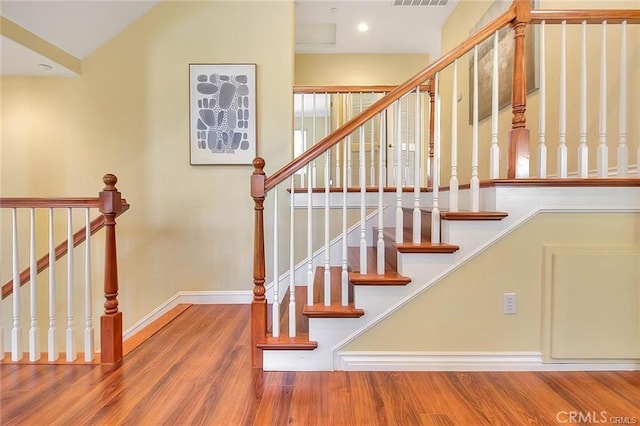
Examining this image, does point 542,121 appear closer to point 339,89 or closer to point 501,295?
point 501,295

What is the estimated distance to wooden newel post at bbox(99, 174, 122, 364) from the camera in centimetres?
188

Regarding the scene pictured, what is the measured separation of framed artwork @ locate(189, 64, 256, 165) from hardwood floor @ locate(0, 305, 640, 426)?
1877 mm

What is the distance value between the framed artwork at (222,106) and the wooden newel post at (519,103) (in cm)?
209

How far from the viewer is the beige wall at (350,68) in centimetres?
502

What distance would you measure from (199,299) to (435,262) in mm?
2244

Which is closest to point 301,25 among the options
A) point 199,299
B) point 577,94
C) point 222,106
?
point 222,106

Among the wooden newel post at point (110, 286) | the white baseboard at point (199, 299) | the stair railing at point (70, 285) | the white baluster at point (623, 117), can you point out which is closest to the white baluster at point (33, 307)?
the stair railing at point (70, 285)

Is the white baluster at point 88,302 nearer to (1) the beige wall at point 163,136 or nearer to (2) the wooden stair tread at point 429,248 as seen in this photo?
(1) the beige wall at point 163,136

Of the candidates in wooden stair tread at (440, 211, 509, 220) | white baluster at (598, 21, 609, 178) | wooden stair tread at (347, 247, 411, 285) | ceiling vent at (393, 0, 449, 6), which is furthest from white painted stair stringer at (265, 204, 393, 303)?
ceiling vent at (393, 0, 449, 6)

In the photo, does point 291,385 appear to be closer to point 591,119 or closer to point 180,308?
point 180,308

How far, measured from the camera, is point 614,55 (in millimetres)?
2047

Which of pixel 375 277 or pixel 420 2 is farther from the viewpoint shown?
pixel 420 2

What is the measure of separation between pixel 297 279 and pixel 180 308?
1.08 meters

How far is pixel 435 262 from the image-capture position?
1.79 metres
